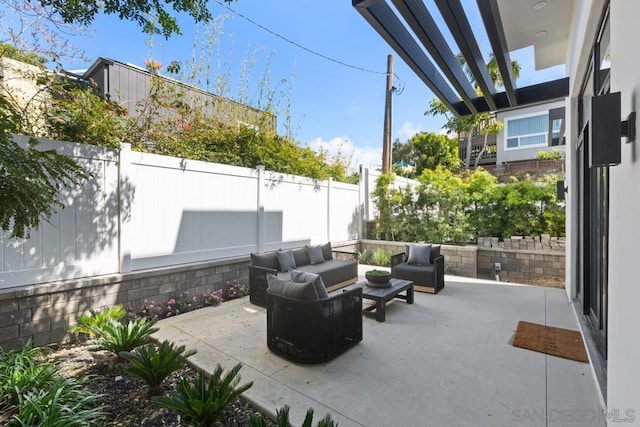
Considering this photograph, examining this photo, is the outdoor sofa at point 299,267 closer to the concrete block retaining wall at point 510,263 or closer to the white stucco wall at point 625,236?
the concrete block retaining wall at point 510,263

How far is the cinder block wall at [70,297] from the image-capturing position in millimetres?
3361

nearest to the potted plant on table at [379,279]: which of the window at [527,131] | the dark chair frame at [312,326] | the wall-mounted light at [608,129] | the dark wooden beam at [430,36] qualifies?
the dark chair frame at [312,326]

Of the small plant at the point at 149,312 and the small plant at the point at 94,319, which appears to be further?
the small plant at the point at 149,312

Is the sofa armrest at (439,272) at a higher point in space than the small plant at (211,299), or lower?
higher


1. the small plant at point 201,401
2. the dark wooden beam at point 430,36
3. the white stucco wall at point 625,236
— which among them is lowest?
the small plant at point 201,401

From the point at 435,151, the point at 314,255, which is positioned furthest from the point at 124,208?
the point at 435,151

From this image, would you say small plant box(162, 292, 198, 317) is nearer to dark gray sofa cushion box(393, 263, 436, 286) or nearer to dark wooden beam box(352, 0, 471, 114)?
dark gray sofa cushion box(393, 263, 436, 286)

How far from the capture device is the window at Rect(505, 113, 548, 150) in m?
15.8

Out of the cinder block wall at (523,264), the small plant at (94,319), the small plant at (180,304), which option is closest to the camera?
the small plant at (94,319)

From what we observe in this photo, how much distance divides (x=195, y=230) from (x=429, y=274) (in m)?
4.29

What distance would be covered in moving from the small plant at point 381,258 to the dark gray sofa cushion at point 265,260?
3.78m

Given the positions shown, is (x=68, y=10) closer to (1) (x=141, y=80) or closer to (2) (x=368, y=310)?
(2) (x=368, y=310)

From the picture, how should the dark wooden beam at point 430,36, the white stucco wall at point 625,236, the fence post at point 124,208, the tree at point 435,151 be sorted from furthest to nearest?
the tree at point 435,151, the fence post at point 124,208, the dark wooden beam at point 430,36, the white stucco wall at point 625,236

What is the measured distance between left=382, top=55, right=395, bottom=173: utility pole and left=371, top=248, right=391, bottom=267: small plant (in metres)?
3.11
